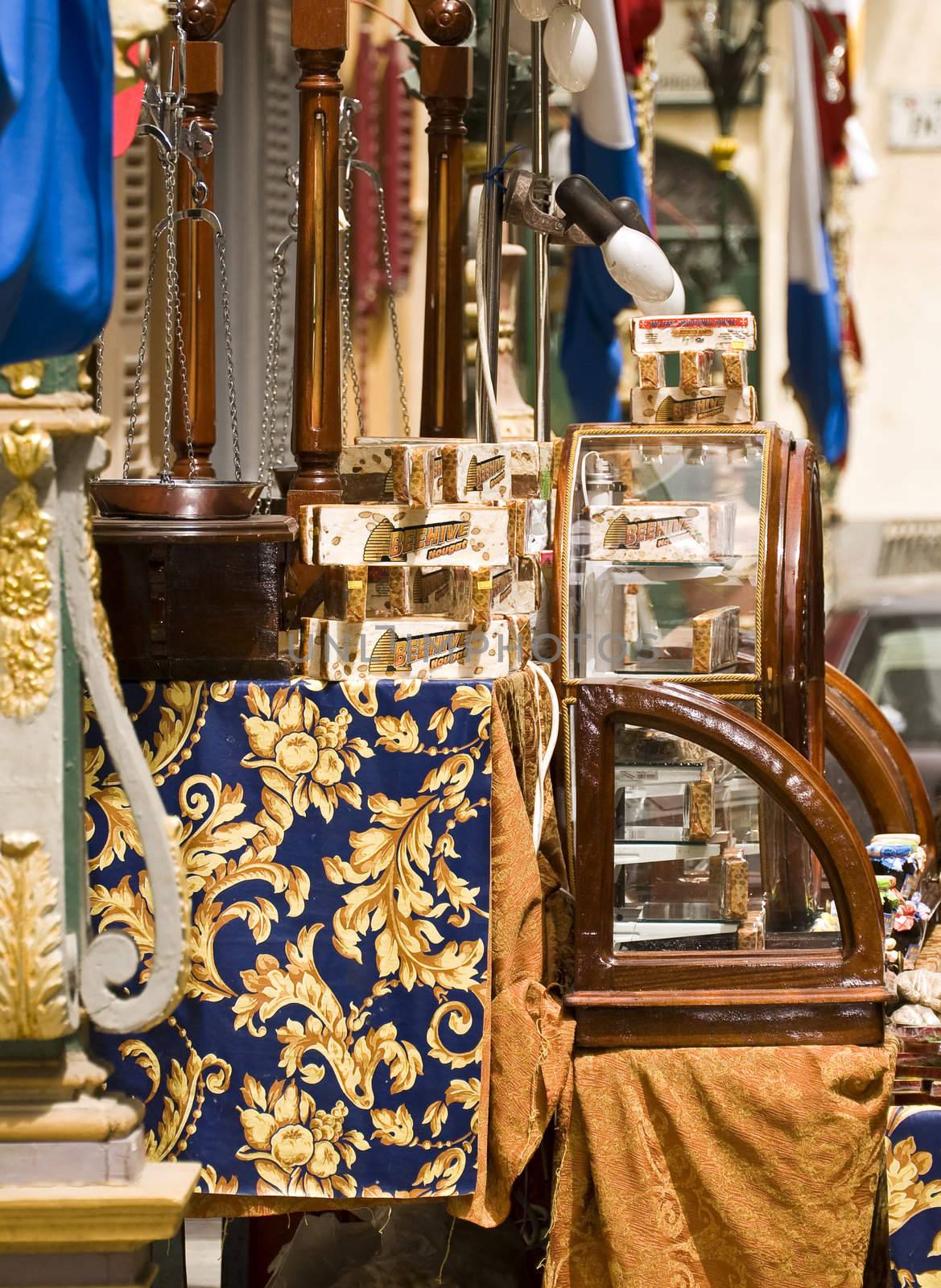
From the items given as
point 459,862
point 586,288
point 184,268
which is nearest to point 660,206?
point 586,288

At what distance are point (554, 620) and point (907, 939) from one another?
784 mm

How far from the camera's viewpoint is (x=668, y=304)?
114 inches

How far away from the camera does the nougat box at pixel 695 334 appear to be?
3.00m

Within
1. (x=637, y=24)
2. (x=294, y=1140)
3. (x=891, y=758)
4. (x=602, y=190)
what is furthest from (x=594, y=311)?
(x=294, y=1140)

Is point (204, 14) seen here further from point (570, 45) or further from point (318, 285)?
point (318, 285)

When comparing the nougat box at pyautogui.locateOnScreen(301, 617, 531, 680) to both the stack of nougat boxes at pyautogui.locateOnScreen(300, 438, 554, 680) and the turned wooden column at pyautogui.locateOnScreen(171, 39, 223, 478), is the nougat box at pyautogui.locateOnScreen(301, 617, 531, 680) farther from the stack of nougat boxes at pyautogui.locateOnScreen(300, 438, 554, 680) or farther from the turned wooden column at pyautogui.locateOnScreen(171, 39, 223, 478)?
the turned wooden column at pyautogui.locateOnScreen(171, 39, 223, 478)

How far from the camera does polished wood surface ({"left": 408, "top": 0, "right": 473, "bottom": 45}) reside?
3.14 meters

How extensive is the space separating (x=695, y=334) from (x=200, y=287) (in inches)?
41.0

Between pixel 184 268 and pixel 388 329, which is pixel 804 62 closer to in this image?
pixel 388 329

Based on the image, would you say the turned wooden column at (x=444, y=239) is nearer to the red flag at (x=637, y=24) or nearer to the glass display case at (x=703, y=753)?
the glass display case at (x=703, y=753)

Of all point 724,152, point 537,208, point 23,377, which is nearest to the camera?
point 23,377

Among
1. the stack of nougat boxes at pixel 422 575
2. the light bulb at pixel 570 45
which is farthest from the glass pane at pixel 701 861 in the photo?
the light bulb at pixel 570 45

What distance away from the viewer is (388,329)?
23.6ft

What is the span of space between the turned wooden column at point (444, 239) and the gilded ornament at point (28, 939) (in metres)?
1.63
